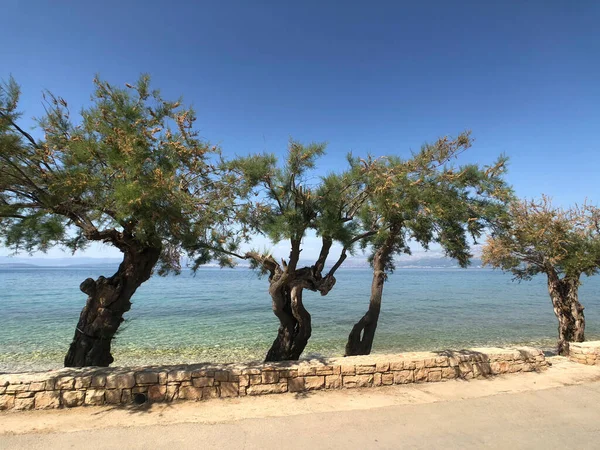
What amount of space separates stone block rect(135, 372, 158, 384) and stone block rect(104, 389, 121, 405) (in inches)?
11.1

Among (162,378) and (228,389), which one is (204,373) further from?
(162,378)

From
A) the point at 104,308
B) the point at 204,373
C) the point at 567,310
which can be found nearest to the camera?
the point at 204,373

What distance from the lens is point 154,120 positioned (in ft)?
19.6

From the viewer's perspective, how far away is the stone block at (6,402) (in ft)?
15.7

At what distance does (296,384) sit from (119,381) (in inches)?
105

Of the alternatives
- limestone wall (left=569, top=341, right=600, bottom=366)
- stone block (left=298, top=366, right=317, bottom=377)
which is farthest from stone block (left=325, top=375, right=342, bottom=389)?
limestone wall (left=569, top=341, right=600, bottom=366)

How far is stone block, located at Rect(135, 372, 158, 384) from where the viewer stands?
16.9 feet

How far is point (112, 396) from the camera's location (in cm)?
505

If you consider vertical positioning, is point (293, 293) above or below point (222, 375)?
above

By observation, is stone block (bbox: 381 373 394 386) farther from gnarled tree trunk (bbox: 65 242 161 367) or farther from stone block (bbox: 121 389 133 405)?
gnarled tree trunk (bbox: 65 242 161 367)

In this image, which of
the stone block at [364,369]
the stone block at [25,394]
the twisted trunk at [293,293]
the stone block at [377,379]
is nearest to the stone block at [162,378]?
the stone block at [25,394]

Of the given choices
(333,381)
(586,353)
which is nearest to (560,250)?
(586,353)

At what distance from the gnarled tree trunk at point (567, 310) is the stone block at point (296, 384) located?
30.8 feet

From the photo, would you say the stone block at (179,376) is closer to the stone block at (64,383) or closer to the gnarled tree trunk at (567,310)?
the stone block at (64,383)
